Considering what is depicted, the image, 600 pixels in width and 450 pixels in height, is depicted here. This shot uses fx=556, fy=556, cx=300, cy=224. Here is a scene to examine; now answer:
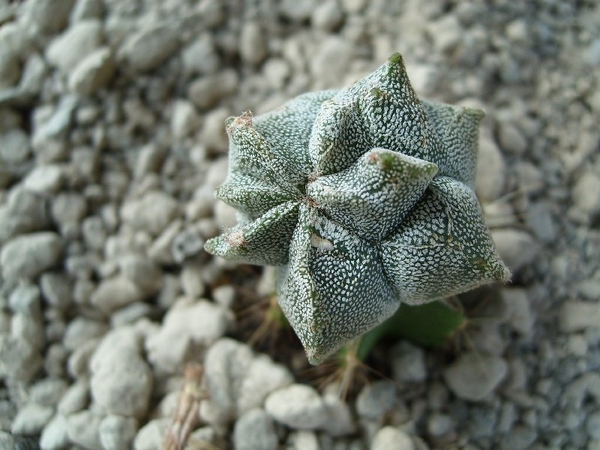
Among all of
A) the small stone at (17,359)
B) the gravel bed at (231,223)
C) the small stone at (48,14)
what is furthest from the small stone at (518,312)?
the small stone at (48,14)

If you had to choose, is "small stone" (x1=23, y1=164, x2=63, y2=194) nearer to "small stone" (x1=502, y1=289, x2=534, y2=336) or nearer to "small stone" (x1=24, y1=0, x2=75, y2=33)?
"small stone" (x1=24, y1=0, x2=75, y2=33)

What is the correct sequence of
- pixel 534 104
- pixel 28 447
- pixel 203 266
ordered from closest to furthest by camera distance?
pixel 28 447
pixel 203 266
pixel 534 104

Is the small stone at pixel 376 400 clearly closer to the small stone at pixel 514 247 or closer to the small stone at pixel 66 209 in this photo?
the small stone at pixel 514 247

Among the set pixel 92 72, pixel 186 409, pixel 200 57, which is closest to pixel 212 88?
pixel 200 57

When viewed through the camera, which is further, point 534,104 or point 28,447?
point 534,104

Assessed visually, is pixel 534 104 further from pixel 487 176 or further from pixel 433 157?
pixel 433 157

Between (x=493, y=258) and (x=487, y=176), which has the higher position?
(x=493, y=258)

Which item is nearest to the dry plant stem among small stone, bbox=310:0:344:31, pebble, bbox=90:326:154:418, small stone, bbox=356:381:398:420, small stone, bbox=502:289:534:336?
pebble, bbox=90:326:154:418

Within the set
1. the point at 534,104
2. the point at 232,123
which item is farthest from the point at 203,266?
the point at 534,104
